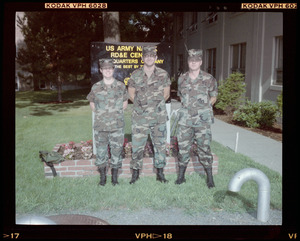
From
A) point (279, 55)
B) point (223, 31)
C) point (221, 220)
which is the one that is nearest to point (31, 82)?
point (223, 31)

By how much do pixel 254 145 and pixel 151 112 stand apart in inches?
116

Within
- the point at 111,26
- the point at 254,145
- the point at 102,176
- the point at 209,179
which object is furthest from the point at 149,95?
the point at 254,145

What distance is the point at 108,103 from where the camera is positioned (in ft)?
13.0

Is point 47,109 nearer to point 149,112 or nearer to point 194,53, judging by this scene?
point 149,112

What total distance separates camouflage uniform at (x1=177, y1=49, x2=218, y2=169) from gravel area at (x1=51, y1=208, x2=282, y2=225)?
0.98 m

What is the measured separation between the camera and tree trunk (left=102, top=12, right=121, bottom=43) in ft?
15.7

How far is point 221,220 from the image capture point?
3.19 metres

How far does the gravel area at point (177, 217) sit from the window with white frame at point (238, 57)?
773 centimetres

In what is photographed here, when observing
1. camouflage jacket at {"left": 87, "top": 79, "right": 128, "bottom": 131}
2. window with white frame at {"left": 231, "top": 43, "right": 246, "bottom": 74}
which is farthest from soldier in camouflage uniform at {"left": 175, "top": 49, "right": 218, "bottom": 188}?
window with white frame at {"left": 231, "top": 43, "right": 246, "bottom": 74}

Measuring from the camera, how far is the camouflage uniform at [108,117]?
3.95m
